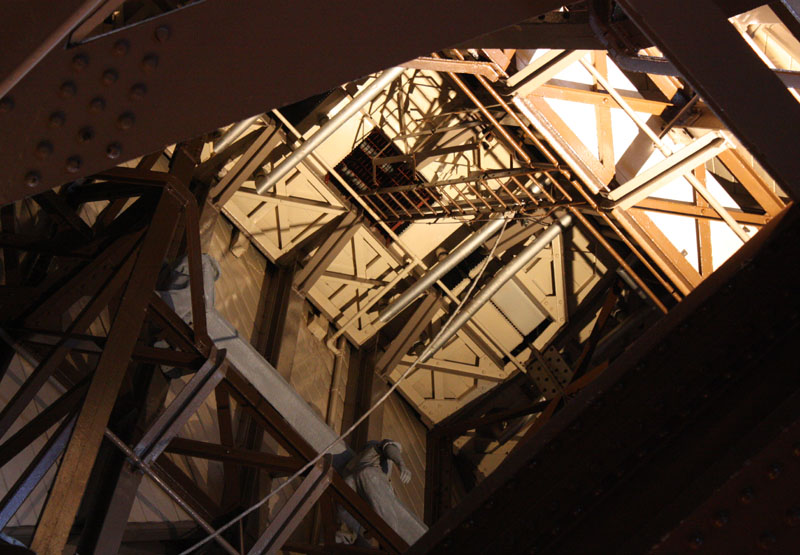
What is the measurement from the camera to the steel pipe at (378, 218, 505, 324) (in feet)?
42.8

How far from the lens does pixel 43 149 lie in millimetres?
2346

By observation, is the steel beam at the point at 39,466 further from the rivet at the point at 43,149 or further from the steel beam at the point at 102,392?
the rivet at the point at 43,149

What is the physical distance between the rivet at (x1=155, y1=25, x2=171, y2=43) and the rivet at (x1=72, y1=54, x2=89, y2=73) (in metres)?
0.21

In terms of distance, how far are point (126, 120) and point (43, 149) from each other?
24 centimetres

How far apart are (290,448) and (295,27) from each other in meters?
6.64

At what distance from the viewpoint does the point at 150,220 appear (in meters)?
7.27

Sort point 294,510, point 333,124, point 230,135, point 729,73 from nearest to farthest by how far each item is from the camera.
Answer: point 729,73
point 294,510
point 333,124
point 230,135

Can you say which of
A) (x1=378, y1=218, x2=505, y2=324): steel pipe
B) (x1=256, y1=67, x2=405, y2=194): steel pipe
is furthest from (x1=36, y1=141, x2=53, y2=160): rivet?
(x1=378, y1=218, x2=505, y2=324): steel pipe

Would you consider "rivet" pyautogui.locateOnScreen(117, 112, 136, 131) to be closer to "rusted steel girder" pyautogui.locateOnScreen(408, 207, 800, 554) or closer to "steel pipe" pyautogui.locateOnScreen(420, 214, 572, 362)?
"rusted steel girder" pyautogui.locateOnScreen(408, 207, 800, 554)

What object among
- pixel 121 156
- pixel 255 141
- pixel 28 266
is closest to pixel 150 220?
pixel 28 266

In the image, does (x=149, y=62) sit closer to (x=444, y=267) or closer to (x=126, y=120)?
(x=126, y=120)

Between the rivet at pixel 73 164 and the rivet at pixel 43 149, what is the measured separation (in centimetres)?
5

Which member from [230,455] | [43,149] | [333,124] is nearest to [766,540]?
[43,149]

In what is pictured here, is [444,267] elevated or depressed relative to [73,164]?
depressed
